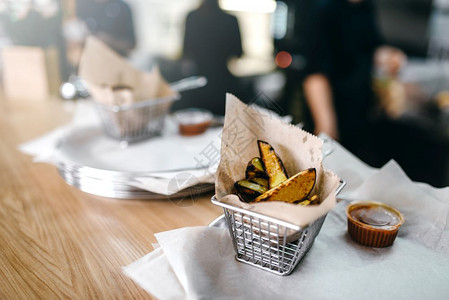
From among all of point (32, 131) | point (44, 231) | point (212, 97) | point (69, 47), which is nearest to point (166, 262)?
point (44, 231)

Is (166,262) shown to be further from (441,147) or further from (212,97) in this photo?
(441,147)

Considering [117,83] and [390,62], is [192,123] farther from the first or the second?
[390,62]

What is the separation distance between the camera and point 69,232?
3.15 feet

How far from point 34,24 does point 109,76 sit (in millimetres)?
1366

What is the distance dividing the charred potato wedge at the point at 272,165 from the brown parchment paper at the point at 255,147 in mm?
46

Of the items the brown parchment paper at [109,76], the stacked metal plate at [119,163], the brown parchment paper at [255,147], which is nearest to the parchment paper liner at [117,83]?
the brown parchment paper at [109,76]

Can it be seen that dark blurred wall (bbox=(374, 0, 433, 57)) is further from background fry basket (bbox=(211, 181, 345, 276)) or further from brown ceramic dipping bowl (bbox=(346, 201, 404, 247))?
background fry basket (bbox=(211, 181, 345, 276))

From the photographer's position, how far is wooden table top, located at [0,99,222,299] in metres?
0.76

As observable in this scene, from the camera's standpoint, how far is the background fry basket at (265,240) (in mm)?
704

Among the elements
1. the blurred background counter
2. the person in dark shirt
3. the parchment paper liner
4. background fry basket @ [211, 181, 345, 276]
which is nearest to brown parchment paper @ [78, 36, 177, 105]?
the parchment paper liner

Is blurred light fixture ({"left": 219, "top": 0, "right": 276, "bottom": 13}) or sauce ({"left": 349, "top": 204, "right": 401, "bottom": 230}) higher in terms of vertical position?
blurred light fixture ({"left": 219, "top": 0, "right": 276, "bottom": 13})

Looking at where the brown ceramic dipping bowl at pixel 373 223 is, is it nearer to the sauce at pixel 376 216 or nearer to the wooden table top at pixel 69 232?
the sauce at pixel 376 216

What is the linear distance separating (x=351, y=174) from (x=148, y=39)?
176 inches

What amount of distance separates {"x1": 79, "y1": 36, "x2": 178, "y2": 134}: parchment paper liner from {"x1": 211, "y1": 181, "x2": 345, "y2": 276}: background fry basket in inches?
31.3
